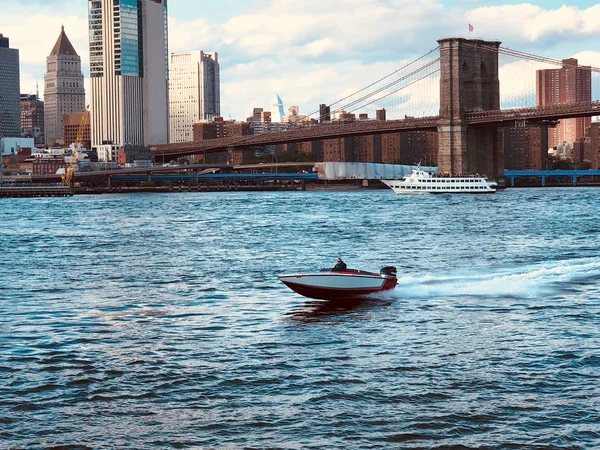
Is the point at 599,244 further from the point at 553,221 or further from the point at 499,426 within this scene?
the point at 499,426

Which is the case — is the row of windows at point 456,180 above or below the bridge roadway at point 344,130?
below

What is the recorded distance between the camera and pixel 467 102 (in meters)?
150

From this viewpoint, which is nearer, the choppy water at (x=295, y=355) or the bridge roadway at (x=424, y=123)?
the choppy water at (x=295, y=355)

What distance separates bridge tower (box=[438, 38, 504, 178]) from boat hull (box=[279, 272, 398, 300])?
11630 centimetres

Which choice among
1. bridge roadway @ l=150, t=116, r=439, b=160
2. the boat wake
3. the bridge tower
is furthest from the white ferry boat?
the boat wake

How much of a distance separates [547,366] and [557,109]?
10940 centimetres

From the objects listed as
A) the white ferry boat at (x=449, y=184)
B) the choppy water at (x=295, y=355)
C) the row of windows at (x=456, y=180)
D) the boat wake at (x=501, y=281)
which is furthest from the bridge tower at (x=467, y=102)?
the boat wake at (x=501, y=281)

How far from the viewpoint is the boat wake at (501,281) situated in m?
30.2

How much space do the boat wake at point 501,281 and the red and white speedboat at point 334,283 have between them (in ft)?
5.46

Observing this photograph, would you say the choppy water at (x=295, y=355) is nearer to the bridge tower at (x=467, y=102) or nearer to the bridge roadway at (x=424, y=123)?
the bridge roadway at (x=424, y=123)

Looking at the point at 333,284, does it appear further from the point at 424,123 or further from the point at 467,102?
the point at 467,102

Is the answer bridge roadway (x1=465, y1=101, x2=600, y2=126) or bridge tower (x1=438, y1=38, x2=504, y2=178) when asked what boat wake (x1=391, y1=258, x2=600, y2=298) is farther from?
bridge tower (x1=438, y1=38, x2=504, y2=178)

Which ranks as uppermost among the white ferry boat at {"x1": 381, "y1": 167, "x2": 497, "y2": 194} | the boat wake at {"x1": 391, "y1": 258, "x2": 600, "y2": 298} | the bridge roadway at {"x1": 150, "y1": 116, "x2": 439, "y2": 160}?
the bridge roadway at {"x1": 150, "y1": 116, "x2": 439, "y2": 160}

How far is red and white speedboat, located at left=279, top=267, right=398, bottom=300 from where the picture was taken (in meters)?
27.4
